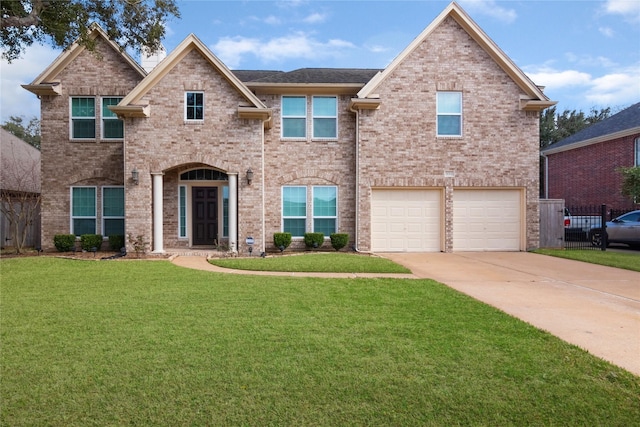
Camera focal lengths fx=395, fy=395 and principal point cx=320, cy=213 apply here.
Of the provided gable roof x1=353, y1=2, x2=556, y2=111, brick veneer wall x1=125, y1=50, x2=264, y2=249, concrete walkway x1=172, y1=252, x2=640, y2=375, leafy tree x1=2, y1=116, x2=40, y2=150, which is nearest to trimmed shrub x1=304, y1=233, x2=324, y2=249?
brick veneer wall x1=125, y1=50, x2=264, y2=249

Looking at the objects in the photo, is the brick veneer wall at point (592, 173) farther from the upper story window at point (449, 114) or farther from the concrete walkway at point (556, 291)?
the concrete walkway at point (556, 291)

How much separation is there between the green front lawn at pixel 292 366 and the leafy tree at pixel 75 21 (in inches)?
298

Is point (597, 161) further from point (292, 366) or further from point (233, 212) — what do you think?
point (292, 366)

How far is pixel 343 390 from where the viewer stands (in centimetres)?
339

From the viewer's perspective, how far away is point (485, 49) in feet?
46.6

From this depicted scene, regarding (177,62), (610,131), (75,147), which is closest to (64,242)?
(75,147)

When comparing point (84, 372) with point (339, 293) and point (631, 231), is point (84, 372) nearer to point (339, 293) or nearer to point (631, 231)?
point (339, 293)

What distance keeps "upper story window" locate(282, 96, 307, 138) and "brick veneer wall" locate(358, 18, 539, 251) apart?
87.9 inches

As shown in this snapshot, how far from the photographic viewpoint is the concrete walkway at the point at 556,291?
16.0 ft

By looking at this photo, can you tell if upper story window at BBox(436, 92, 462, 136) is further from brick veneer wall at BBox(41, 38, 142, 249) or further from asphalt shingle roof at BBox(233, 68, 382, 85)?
brick veneer wall at BBox(41, 38, 142, 249)

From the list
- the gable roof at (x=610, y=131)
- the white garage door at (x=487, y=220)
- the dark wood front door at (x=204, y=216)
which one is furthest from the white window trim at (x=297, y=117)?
the gable roof at (x=610, y=131)

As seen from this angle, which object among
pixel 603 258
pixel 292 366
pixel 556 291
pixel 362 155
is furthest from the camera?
pixel 362 155

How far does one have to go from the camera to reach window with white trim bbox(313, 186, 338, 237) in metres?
14.6

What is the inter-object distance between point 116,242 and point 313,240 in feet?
22.9
